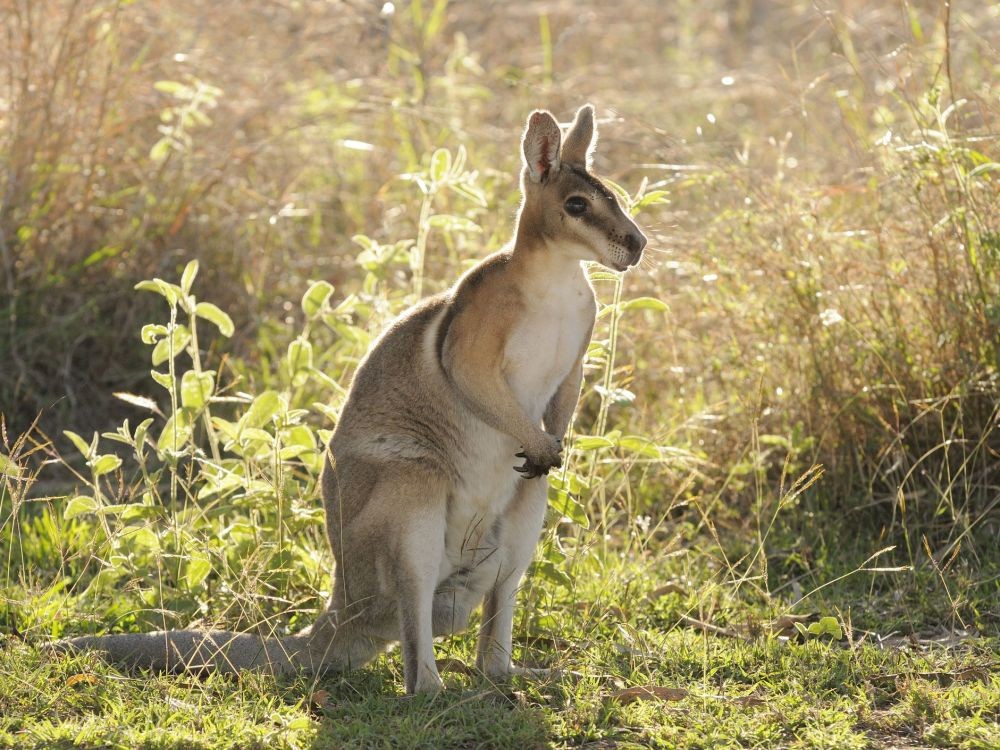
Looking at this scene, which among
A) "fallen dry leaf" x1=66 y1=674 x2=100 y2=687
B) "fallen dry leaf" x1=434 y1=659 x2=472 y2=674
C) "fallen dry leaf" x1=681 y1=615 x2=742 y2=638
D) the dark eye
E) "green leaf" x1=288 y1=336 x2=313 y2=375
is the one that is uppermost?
the dark eye

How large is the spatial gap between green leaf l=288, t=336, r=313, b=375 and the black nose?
4.98 ft

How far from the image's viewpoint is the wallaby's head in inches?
140

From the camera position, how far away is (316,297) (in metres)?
4.55

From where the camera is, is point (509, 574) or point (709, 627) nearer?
point (509, 574)

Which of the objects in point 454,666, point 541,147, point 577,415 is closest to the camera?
point 541,147

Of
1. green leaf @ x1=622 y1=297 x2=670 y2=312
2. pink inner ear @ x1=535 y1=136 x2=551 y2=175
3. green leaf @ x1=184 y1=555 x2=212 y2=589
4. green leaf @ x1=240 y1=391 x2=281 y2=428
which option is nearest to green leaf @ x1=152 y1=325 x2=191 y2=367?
green leaf @ x1=240 y1=391 x2=281 y2=428

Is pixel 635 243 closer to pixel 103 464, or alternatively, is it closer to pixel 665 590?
pixel 665 590

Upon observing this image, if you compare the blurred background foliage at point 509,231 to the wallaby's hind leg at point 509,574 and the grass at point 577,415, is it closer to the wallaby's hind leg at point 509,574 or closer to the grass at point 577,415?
the grass at point 577,415

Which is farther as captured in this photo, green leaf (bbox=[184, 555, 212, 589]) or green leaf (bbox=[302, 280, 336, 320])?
green leaf (bbox=[302, 280, 336, 320])

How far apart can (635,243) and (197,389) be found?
1.67m

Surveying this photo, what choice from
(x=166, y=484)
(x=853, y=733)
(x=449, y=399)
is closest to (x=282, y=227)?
(x=166, y=484)

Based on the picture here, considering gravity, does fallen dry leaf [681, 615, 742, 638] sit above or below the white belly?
A: below

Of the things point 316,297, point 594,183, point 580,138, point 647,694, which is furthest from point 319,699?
point 580,138

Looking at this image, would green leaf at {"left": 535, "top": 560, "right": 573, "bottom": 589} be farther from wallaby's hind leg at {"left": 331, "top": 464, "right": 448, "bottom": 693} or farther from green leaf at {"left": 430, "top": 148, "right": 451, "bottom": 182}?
green leaf at {"left": 430, "top": 148, "right": 451, "bottom": 182}
